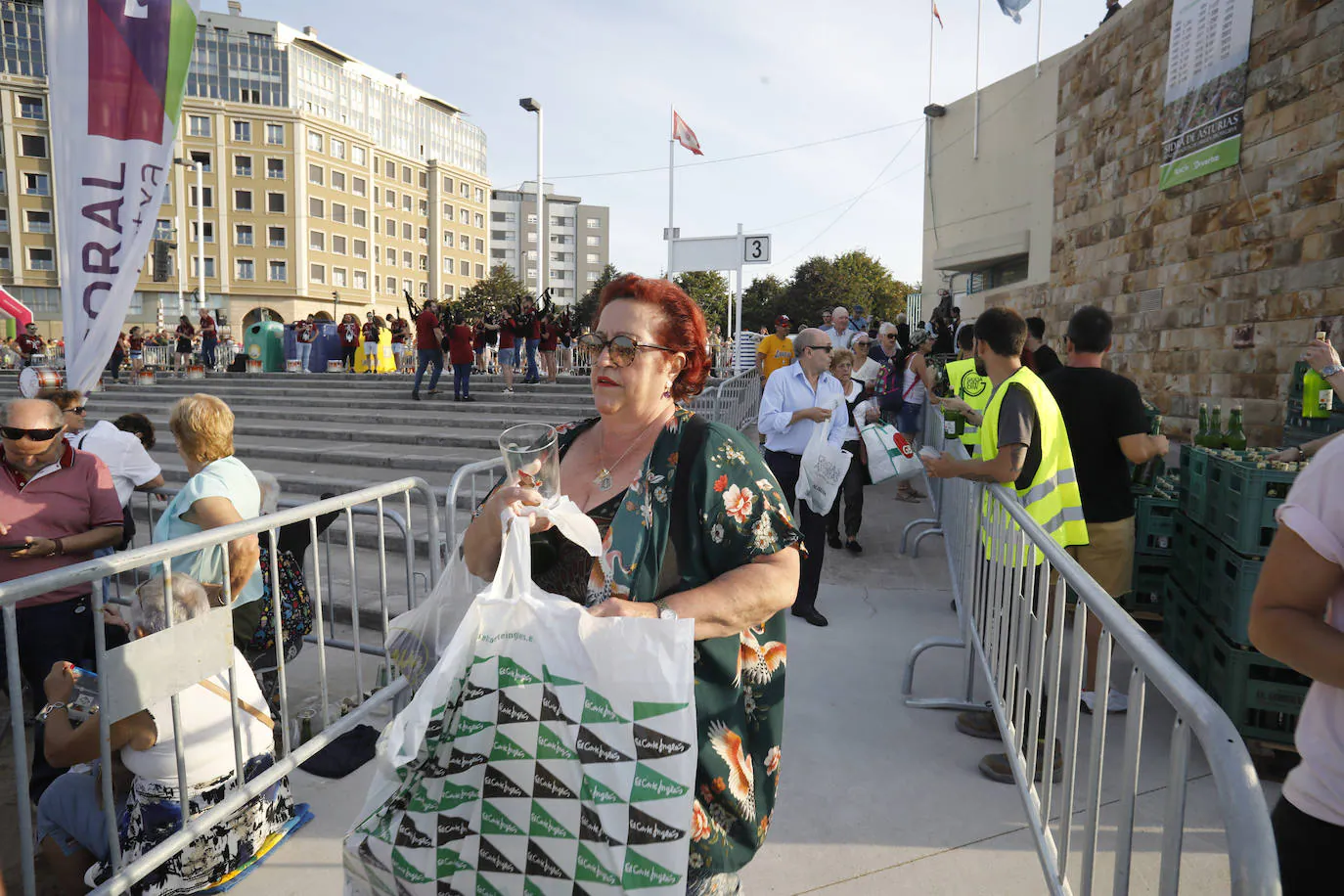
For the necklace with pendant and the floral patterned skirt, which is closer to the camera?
the necklace with pendant

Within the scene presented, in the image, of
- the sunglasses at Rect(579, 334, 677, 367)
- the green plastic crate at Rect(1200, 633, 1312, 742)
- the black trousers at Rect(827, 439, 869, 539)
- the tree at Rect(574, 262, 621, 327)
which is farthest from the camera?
the tree at Rect(574, 262, 621, 327)

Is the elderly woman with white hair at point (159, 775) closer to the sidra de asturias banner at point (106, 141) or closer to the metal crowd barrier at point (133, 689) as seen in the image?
the metal crowd barrier at point (133, 689)

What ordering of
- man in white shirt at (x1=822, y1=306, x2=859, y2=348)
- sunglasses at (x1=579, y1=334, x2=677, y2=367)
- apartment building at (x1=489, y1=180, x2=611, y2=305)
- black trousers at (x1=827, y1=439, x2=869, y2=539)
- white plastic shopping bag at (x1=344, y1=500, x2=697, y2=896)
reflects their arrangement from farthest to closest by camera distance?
apartment building at (x1=489, y1=180, x2=611, y2=305)
man in white shirt at (x1=822, y1=306, x2=859, y2=348)
black trousers at (x1=827, y1=439, x2=869, y2=539)
sunglasses at (x1=579, y1=334, x2=677, y2=367)
white plastic shopping bag at (x1=344, y1=500, x2=697, y2=896)

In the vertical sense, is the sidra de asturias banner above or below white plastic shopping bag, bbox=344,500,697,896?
above

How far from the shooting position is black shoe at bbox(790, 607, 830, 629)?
5.22 metres

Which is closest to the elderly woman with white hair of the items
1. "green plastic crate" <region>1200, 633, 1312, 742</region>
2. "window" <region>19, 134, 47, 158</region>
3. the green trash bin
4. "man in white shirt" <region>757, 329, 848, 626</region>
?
"man in white shirt" <region>757, 329, 848, 626</region>

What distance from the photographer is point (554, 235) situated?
104 m

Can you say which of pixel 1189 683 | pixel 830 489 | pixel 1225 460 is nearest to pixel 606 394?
pixel 1189 683

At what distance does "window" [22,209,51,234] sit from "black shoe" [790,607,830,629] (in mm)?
69972

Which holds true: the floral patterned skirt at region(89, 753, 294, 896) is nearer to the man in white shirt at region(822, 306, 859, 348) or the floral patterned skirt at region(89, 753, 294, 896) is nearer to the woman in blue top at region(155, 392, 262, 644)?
the woman in blue top at region(155, 392, 262, 644)

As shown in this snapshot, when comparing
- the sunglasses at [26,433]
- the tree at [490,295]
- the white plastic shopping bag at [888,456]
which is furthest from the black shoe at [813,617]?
the tree at [490,295]

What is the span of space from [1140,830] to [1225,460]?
180 centimetres

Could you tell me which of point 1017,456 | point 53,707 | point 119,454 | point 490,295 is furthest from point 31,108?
point 1017,456

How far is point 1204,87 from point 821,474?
24.2ft
